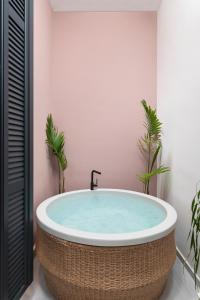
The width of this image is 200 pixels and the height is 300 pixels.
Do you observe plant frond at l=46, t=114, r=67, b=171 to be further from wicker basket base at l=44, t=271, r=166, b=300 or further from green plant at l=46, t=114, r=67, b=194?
wicker basket base at l=44, t=271, r=166, b=300

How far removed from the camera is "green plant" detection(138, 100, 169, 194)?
2.35m

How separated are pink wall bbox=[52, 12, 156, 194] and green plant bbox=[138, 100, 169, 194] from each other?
98 millimetres

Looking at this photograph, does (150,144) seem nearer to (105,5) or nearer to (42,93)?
(42,93)

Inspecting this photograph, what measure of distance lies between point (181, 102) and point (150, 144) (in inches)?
31.1

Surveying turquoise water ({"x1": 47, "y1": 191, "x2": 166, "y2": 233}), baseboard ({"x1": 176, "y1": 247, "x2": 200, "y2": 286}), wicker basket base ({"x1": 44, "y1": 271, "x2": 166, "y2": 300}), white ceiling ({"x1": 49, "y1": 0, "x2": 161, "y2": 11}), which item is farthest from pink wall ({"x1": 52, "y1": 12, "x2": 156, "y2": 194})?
wicker basket base ({"x1": 44, "y1": 271, "x2": 166, "y2": 300})

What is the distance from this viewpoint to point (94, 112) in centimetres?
272

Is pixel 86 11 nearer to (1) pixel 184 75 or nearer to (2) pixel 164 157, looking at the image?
(1) pixel 184 75

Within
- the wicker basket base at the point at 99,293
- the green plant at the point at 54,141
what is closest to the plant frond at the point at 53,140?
the green plant at the point at 54,141

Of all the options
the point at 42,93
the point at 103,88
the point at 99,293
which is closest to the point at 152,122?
the point at 103,88

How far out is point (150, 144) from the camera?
259 cm

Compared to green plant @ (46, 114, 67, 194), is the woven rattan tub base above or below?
below

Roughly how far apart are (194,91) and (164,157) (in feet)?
3.06

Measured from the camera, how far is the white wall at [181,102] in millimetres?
1644

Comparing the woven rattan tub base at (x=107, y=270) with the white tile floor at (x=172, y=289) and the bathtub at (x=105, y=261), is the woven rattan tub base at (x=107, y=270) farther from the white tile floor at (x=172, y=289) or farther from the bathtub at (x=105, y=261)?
the white tile floor at (x=172, y=289)
